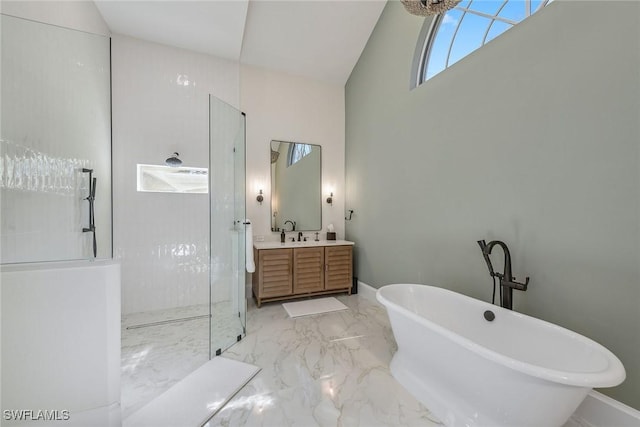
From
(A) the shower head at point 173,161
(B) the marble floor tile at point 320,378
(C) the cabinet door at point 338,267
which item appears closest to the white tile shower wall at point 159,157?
(A) the shower head at point 173,161

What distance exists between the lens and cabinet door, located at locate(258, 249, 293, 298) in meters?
3.23

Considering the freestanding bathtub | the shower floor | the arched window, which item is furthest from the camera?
the arched window

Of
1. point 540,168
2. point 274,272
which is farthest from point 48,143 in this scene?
point 540,168

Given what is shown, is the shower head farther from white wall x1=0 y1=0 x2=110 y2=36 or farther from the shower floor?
the shower floor

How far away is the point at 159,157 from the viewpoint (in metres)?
3.14

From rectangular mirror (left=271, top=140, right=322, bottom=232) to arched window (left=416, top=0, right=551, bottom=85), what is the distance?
72.9 inches

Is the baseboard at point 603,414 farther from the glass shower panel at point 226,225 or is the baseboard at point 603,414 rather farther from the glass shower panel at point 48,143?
the glass shower panel at point 48,143

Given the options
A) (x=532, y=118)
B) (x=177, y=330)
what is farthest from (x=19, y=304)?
(x=532, y=118)

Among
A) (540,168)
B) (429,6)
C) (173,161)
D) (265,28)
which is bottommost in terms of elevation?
(540,168)

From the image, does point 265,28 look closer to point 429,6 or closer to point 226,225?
point 429,6

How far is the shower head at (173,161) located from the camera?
3039 mm

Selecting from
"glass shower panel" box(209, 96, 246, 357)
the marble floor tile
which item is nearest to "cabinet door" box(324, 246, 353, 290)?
the marble floor tile

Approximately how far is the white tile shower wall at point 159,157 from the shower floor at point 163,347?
0.37 meters

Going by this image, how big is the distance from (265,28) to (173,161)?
2.10 meters
